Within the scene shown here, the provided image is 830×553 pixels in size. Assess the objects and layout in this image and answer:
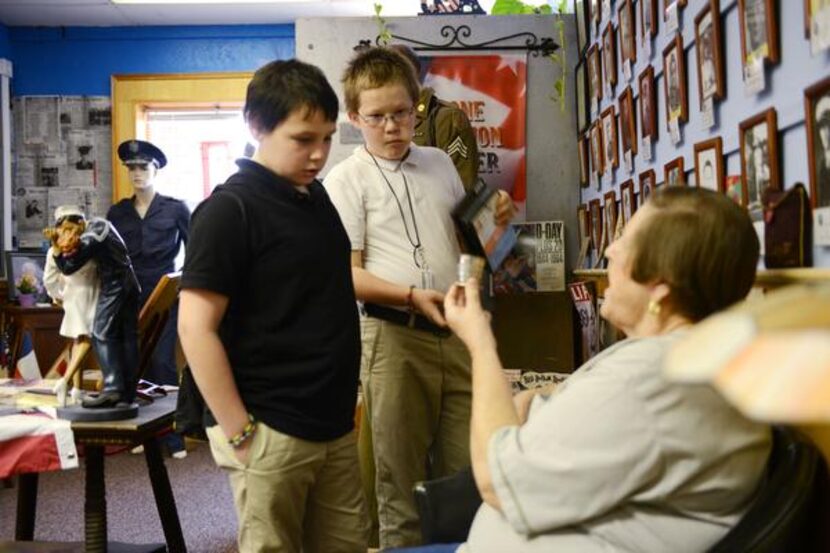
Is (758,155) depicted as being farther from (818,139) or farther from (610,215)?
(610,215)

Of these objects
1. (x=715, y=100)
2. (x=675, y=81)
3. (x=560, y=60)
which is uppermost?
(x=560, y=60)

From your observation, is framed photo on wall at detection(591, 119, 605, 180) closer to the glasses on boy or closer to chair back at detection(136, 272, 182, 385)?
the glasses on boy

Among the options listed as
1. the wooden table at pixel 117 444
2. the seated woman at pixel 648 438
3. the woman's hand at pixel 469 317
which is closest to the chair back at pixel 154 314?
the wooden table at pixel 117 444

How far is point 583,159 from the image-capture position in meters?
3.42

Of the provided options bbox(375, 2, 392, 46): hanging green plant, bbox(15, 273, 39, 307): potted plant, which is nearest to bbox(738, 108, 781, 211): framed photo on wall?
bbox(375, 2, 392, 46): hanging green plant

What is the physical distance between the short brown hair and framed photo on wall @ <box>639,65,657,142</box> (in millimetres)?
713

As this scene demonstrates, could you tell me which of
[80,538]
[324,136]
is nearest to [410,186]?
[324,136]

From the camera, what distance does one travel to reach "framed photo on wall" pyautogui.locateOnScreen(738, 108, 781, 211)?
5.02 ft

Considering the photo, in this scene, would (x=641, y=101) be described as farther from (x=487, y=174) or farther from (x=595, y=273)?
(x=487, y=174)

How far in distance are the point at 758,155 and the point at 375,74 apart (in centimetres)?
82

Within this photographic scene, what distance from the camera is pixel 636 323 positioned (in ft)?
3.79

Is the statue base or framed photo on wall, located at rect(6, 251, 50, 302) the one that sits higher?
framed photo on wall, located at rect(6, 251, 50, 302)

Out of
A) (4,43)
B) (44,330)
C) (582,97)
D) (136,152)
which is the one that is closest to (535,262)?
(582,97)

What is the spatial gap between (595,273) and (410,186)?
42.9 inches
